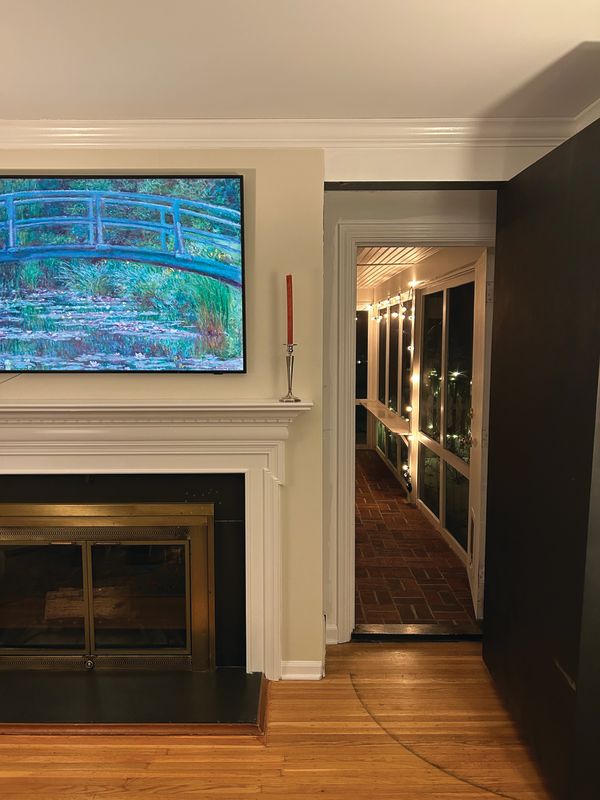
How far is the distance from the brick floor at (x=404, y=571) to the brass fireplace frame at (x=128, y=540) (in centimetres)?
110

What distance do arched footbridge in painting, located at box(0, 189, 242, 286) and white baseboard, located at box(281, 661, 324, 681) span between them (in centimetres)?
196

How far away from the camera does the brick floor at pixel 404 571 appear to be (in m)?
3.49

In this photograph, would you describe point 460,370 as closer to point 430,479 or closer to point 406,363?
point 430,479

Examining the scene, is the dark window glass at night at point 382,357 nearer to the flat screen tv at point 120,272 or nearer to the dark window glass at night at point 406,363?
the dark window glass at night at point 406,363

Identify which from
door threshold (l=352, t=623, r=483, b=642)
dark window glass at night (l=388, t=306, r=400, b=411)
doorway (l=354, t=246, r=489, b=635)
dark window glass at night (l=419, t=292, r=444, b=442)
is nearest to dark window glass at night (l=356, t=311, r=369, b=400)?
dark window glass at night (l=388, t=306, r=400, b=411)

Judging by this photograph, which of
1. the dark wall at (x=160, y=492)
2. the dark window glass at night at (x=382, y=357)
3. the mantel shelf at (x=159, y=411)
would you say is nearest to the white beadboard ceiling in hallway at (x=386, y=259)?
the dark window glass at night at (x=382, y=357)

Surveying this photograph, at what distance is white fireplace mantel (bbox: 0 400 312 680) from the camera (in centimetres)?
254

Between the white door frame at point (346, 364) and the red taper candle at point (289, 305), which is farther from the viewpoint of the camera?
the white door frame at point (346, 364)

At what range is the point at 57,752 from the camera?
91.2 inches

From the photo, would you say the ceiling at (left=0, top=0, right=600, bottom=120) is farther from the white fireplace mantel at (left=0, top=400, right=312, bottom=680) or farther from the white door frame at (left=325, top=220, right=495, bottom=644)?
the white fireplace mantel at (left=0, top=400, right=312, bottom=680)

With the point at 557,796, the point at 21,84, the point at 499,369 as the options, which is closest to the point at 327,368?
the point at 499,369

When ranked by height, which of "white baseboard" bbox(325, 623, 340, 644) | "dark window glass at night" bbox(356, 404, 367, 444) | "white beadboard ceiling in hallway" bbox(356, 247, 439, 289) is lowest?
"white baseboard" bbox(325, 623, 340, 644)

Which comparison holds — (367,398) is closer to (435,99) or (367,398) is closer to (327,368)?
(327,368)

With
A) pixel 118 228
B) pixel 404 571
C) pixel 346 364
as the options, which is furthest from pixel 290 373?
pixel 404 571
